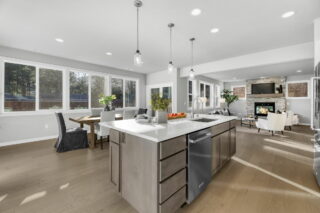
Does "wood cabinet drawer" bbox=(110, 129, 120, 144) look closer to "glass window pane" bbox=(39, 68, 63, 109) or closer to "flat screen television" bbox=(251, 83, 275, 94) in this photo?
"glass window pane" bbox=(39, 68, 63, 109)

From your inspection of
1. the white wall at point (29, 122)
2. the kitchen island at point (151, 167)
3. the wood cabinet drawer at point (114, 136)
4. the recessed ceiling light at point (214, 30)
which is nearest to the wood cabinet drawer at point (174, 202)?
→ the kitchen island at point (151, 167)

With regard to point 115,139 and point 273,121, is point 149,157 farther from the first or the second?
point 273,121

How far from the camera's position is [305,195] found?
75.2 inches

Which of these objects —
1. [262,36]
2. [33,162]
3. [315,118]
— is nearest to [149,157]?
[315,118]

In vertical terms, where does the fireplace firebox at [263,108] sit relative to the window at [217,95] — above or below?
below

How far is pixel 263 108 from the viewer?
8.52m

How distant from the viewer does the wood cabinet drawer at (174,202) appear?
4.55ft

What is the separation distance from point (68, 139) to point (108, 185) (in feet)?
6.94

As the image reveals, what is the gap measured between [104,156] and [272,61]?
5.31 metres

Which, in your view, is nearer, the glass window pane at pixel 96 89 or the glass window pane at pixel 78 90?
the glass window pane at pixel 78 90

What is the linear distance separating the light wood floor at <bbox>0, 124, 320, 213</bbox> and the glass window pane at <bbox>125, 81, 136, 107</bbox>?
3.87 metres

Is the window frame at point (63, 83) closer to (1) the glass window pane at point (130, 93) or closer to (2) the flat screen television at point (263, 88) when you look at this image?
(1) the glass window pane at point (130, 93)

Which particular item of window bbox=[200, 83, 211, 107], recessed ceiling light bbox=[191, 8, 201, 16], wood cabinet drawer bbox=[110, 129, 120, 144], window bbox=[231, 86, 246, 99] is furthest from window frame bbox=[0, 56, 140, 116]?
window bbox=[231, 86, 246, 99]

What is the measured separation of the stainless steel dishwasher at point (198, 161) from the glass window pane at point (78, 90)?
4.95 metres
